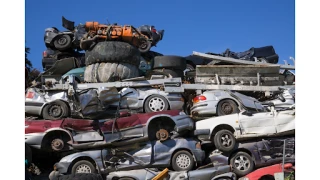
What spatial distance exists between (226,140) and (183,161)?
4.18 feet

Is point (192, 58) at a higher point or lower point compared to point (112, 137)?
higher

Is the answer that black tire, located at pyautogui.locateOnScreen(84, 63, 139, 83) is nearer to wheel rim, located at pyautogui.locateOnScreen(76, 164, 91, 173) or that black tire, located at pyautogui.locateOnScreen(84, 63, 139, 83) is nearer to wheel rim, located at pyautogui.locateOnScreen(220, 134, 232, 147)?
wheel rim, located at pyautogui.locateOnScreen(76, 164, 91, 173)

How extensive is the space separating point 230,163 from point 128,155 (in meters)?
2.69

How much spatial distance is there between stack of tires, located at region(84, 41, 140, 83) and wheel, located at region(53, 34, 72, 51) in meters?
3.18

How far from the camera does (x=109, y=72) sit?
45.0 ft

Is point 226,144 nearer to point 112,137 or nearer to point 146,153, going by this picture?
point 146,153

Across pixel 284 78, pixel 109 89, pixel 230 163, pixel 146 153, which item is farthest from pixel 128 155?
pixel 284 78

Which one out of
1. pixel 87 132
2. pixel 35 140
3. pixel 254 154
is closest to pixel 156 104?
pixel 87 132

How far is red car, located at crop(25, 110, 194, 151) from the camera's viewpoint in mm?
10485

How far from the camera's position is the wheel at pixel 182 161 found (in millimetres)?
10398

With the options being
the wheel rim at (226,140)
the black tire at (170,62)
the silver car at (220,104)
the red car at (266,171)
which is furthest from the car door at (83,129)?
the black tire at (170,62)

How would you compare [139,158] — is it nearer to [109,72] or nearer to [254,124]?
[254,124]

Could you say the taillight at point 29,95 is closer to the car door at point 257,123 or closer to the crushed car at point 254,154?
the crushed car at point 254,154

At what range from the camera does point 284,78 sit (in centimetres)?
1497
